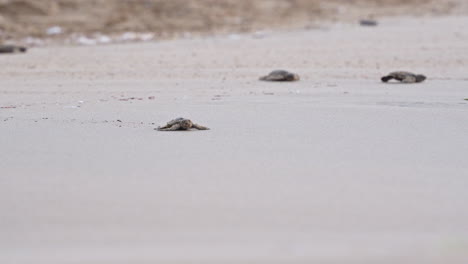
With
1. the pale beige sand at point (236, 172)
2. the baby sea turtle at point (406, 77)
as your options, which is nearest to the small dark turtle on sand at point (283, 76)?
the pale beige sand at point (236, 172)

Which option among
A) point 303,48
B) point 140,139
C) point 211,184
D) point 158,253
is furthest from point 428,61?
point 158,253

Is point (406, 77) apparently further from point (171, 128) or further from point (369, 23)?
point (369, 23)

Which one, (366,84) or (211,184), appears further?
(366,84)

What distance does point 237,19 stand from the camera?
46.0 ft

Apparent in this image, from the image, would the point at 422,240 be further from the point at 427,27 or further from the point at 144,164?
the point at 427,27

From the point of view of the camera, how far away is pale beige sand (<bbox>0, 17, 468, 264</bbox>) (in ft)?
9.57

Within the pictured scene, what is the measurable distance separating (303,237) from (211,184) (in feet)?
2.64

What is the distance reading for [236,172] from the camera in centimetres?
391

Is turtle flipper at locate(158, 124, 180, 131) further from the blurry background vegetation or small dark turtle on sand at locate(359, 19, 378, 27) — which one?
small dark turtle on sand at locate(359, 19, 378, 27)

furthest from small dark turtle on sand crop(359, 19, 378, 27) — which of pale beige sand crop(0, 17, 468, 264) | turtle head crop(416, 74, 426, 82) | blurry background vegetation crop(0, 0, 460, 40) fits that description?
turtle head crop(416, 74, 426, 82)

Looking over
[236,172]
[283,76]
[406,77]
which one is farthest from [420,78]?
[236,172]

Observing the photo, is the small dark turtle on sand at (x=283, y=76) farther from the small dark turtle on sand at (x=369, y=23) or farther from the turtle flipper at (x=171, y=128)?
the small dark turtle on sand at (x=369, y=23)

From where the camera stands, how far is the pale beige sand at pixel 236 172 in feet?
9.57

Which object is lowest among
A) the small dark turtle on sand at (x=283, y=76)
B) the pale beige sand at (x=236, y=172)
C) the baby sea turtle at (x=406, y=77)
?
the pale beige sand at (x=236, y=172)
